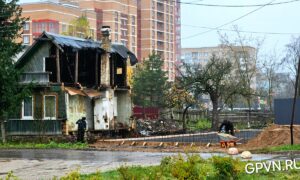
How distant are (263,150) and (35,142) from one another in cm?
1612

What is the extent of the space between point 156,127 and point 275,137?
18.9 m

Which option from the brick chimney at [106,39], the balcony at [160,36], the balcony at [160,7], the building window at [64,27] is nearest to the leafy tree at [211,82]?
the brick chimney at [106,39]

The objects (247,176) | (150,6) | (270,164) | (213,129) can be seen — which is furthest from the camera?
(150,6)

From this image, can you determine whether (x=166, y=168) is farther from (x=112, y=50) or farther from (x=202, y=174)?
(x=112, y=50)

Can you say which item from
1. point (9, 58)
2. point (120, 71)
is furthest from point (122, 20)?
point (9, 58)

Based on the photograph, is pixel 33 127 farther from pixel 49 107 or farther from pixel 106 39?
pixel 106 39

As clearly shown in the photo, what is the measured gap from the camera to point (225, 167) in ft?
41.3

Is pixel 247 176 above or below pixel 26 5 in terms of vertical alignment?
below

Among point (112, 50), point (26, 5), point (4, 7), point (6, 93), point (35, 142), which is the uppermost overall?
point (26, 5)

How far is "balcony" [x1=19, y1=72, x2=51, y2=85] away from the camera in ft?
116

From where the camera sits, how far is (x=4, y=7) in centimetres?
3559

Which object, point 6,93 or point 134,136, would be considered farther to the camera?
point 134,136

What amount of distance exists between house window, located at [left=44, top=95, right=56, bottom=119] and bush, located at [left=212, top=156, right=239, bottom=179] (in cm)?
2354

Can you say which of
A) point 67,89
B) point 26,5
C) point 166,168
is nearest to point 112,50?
point 67,89
